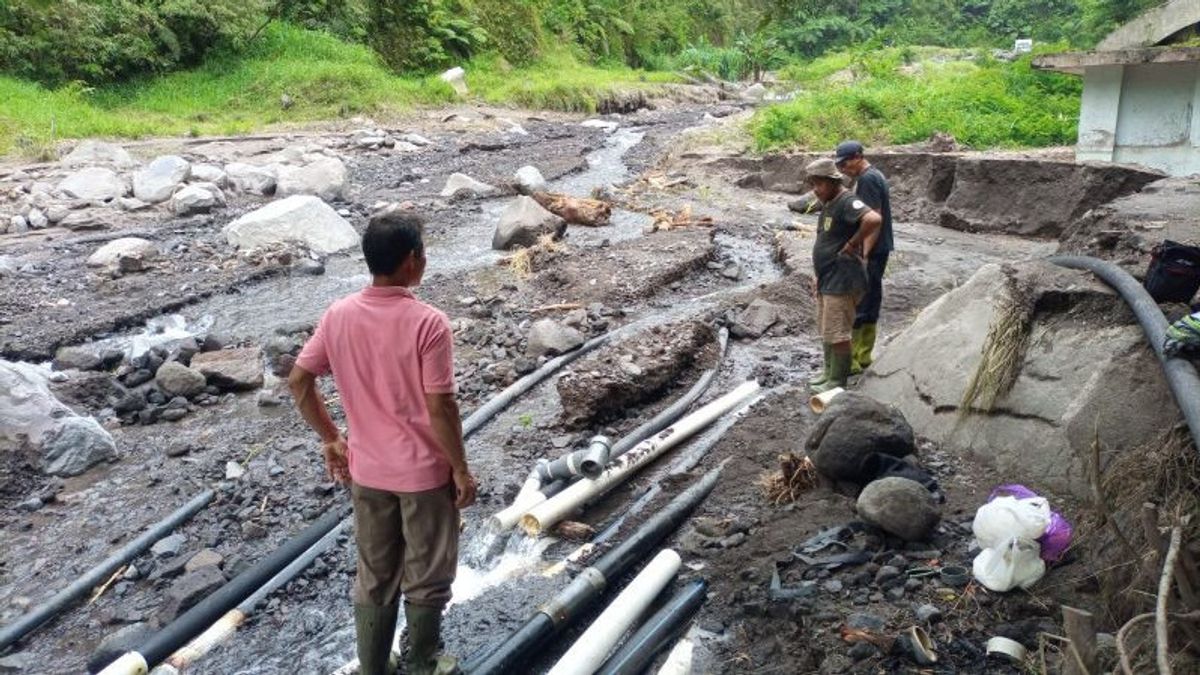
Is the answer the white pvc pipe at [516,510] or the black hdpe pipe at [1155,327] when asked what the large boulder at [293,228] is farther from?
the black hdpe pipe at [1155,327]

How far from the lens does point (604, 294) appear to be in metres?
9.99

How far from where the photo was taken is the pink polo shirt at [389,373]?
3238 millimetres

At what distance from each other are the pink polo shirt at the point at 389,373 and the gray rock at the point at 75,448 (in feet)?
14.2

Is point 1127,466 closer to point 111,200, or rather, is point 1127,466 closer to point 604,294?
point 604,294

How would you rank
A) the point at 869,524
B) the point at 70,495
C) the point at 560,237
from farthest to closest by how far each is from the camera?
1. the point at 560,237
2. the point at 70,495
3. the point at 869,524

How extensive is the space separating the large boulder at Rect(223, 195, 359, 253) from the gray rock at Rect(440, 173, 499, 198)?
351 cm

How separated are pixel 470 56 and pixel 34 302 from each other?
24878 millimetres

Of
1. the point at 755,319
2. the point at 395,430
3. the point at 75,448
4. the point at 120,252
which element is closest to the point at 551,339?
the point at 755,319

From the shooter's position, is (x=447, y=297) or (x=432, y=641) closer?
(x=432, y=641)

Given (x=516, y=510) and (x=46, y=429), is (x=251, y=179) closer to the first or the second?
(x=46, y=429)

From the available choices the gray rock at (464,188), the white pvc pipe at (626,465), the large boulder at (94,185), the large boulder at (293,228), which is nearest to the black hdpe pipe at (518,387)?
the white pvc pipe at (626,465)

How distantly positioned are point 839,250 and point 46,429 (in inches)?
242

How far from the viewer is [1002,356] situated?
518 cm

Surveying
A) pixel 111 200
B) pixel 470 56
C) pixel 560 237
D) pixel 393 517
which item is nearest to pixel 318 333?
pixel 393 517
